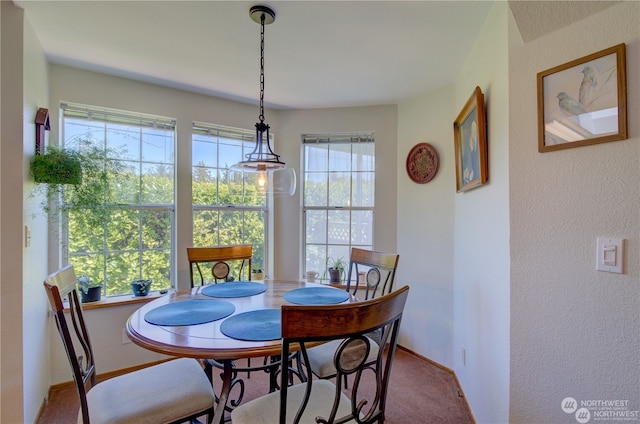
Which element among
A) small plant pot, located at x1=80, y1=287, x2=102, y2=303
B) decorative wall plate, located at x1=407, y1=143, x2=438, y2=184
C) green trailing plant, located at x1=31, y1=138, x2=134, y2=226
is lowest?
small plant pot, located at x1=80, y1=287, x2=102, y2=303

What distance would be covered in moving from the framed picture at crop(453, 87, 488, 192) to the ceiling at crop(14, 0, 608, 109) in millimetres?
442

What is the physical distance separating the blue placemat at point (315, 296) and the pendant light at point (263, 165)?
68cm

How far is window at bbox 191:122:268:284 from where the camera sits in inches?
111

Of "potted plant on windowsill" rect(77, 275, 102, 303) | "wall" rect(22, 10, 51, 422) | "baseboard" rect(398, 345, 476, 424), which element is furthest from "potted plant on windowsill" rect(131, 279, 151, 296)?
"baseboard" rect(398, 345, 476, 424)

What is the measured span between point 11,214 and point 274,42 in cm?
182

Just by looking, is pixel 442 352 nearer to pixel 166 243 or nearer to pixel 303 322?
pixel 303 322

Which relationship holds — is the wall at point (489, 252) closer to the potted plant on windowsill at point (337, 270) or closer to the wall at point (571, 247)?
the wall at point (571, 247)

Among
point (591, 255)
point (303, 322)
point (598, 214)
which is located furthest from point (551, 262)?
point (303, 322)

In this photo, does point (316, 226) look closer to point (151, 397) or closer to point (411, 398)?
point (411, 398)

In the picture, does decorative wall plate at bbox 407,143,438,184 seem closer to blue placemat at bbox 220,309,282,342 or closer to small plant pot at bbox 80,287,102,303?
blue placemat at bbox 220,309,282,342

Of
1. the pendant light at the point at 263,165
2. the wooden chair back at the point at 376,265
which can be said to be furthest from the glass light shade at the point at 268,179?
the wooden chair back at the point at 376,265

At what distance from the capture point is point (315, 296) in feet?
6.14

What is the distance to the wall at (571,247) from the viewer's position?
1056 millimetres

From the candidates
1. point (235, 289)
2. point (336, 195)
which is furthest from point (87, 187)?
point (336, 195)
